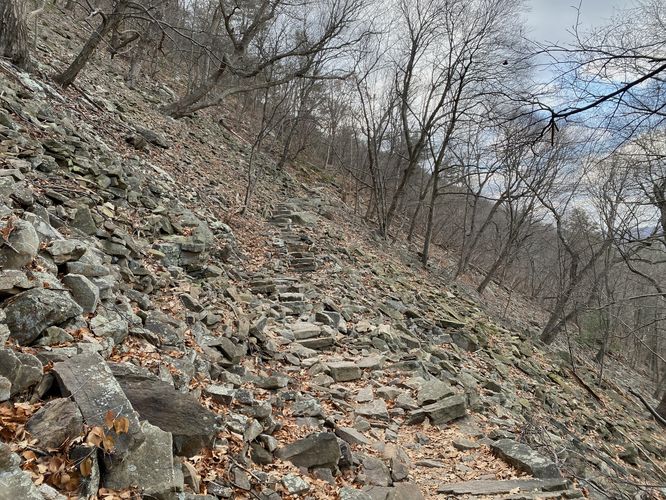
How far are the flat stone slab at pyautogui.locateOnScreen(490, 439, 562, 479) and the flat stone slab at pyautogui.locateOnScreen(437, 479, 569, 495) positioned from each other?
0.42 ft

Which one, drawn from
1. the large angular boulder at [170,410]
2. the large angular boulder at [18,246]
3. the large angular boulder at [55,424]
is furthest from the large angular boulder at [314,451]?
the large angular boulder at [18,246]

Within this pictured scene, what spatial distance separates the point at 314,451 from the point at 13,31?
792 centimetres

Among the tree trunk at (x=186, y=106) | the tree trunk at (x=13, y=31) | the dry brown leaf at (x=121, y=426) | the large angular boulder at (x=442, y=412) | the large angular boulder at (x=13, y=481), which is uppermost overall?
the tree trunk at (x=186, y=106)

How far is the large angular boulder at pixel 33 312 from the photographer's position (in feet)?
9.01

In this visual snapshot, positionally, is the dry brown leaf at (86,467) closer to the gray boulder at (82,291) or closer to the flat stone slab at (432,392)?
the gray boulder at (82,291)

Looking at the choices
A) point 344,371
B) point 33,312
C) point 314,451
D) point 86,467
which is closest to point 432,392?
point 344,371

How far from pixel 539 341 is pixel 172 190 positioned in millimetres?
11813

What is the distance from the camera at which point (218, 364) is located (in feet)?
14.8

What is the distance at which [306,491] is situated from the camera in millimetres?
3078

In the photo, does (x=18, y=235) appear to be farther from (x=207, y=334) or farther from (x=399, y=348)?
(x=399, y=348)

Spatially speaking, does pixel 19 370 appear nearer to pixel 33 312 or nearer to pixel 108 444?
pixel 33 312

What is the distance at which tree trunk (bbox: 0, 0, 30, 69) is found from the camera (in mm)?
6449

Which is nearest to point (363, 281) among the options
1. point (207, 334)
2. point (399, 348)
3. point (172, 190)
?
point (399, 348)

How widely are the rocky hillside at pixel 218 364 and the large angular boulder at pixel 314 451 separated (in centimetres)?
1
